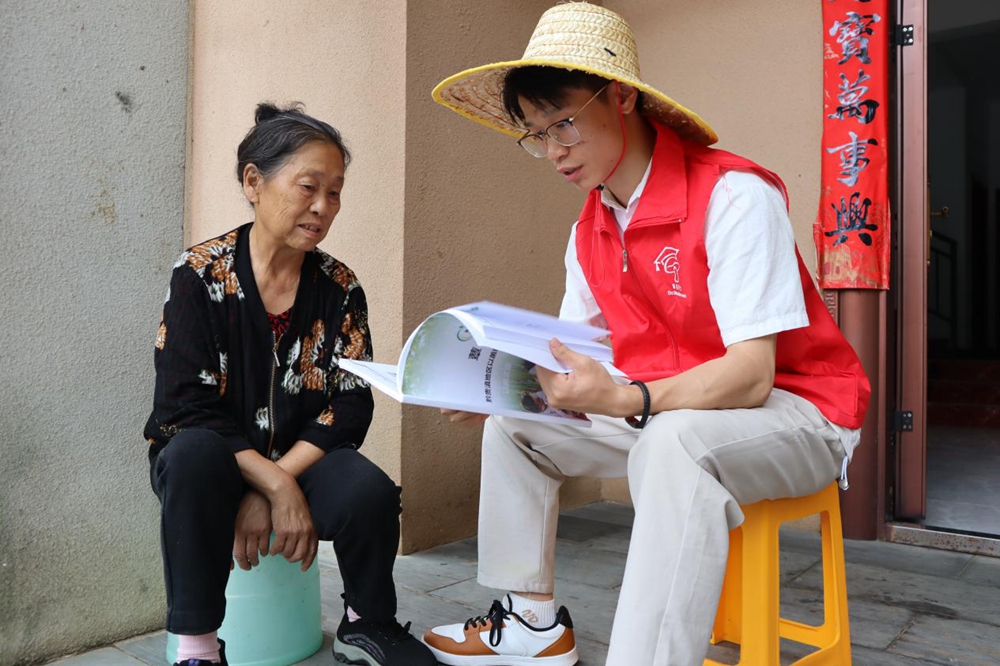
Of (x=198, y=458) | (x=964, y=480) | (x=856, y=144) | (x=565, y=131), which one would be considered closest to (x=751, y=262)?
(x=565, y=131)

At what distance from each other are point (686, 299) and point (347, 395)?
30.6 inches

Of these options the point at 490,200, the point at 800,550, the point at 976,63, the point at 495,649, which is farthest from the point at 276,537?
the point at 976,63

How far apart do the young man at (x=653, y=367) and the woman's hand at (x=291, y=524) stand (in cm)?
38

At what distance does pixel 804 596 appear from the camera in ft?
7.49

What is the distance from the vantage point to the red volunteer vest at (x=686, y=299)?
151 cm

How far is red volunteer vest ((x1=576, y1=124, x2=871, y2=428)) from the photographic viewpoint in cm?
151

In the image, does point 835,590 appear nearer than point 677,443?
No

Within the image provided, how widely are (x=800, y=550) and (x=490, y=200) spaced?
1640mm

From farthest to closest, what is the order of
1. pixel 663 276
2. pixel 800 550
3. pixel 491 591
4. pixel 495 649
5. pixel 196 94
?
pixel 196 94
pixel 800 550
pixel 491 591
pixel 495 649
pixel 663 276

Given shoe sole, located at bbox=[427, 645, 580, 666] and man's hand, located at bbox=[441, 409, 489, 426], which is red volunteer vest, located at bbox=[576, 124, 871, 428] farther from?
shoe sole, located at bbox=[427, 645, 580, 666]

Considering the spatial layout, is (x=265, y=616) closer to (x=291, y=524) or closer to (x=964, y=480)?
(x=291, y=524)

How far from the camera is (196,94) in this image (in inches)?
133

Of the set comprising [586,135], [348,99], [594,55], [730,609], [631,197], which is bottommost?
[730,609]

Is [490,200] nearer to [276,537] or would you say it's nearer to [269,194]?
[269,194]
